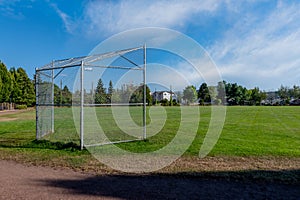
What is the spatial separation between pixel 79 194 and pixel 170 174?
1.86 metres

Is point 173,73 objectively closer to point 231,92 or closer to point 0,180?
point 0,180

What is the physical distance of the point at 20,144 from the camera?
27.3 feet

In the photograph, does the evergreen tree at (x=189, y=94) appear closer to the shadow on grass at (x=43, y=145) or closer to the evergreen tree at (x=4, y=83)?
the shadow on grass at (x=43, y=145)

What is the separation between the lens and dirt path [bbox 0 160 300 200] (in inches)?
145

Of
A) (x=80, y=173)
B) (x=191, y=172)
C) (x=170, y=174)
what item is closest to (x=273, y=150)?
(x=191, y=172)

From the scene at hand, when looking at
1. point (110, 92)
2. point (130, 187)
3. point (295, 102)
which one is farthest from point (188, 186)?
point (295, 102)

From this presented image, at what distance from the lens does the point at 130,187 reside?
4.10 metres

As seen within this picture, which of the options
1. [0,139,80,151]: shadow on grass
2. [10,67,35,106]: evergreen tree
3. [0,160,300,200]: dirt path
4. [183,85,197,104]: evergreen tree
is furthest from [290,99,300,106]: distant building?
[0,160,300,200]: dirt path

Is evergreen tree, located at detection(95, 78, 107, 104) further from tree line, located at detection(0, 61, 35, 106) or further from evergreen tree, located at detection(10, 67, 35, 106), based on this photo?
evergreen tree, located at detection(10, 67, 35, 106)

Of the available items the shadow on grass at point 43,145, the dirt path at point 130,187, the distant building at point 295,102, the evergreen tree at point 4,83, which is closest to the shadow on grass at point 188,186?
the dirt path at point 130,187

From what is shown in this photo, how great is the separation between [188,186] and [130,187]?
3.28ft

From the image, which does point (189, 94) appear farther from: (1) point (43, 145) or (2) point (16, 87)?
(2) point (16, 87)

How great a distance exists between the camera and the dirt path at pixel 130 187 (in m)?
3.68

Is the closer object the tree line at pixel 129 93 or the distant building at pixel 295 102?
the tree line at pixel 129 93
